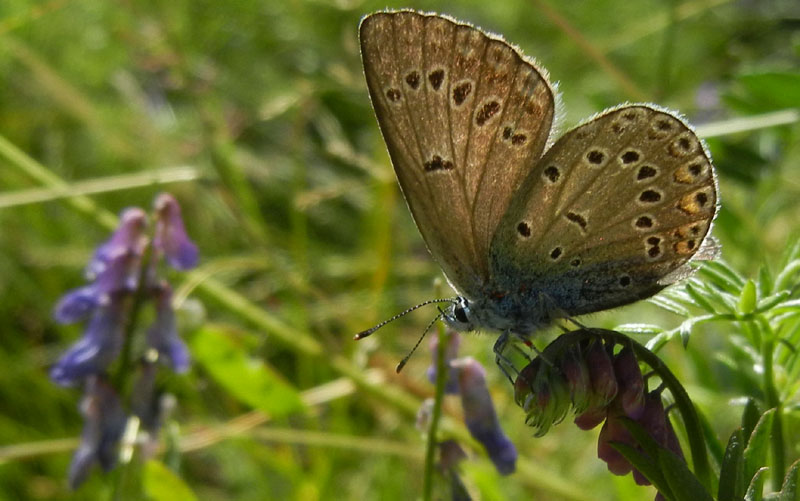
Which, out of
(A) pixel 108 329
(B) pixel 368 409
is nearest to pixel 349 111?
(B) pixel 368 409

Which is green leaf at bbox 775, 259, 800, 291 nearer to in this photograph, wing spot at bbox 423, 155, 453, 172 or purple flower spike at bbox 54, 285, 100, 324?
wing spot at bbox 423, 155, 453, 172

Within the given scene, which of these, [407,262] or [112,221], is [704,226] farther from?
[407,262]

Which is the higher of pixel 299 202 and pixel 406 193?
pixel 406 193

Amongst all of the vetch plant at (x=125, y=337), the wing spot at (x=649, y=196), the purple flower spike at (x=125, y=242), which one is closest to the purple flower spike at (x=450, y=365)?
the wing spot at (x=649, y=196)

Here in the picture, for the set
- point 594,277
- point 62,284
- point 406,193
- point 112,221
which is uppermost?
point 594,277

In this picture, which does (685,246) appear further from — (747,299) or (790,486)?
(790,486)

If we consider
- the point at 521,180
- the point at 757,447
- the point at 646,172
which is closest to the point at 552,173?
the point at 521,180

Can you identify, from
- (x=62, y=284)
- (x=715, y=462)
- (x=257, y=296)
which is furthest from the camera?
(x=62, y=284)
